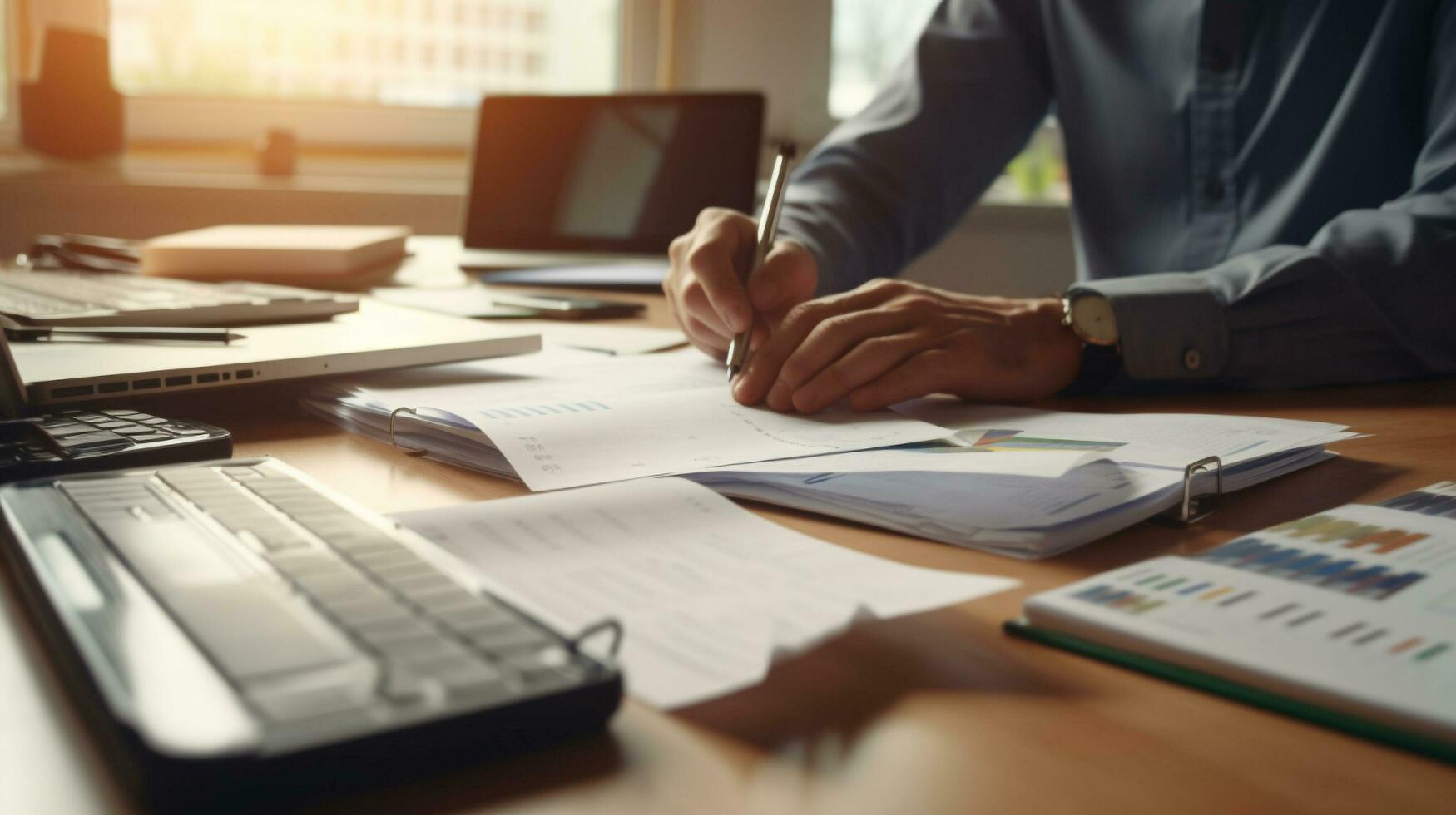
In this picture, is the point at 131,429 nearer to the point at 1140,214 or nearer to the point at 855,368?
the point at 855,368

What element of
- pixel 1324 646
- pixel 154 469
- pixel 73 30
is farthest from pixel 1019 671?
pixel 73 30

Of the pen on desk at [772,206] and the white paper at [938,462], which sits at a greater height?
the pen on desk at [772,206]

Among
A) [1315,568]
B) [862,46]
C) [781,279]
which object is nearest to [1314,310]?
[781,279]

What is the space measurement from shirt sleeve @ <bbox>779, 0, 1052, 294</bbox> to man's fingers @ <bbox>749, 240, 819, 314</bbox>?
1.19 feet

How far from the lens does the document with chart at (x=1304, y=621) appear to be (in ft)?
1.06

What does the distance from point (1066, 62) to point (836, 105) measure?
4.54ft

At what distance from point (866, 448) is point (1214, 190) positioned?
0.81 metres

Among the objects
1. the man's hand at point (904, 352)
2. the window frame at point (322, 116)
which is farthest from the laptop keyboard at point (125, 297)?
the window frame at point (322, 116)

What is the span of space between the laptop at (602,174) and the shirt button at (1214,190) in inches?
22.4

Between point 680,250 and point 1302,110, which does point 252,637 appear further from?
point 1302,110

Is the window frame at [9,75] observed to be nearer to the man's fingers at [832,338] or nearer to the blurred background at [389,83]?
the blurred background at [389,83]

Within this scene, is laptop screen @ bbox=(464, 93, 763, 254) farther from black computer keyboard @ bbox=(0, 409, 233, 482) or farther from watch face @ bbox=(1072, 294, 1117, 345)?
black computer keyboard @ bbox=(0, 409, 233, 482)

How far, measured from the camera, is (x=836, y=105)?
2.72m

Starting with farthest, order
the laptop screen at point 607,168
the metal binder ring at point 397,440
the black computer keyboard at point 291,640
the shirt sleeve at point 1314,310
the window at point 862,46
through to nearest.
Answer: the window at point 862,46 < the laptop screen at point 607,168 < the shirt sleeve at point 1314,310 < the metal binder ring at point 397,440 < the black computer keyboard at point 291,640
